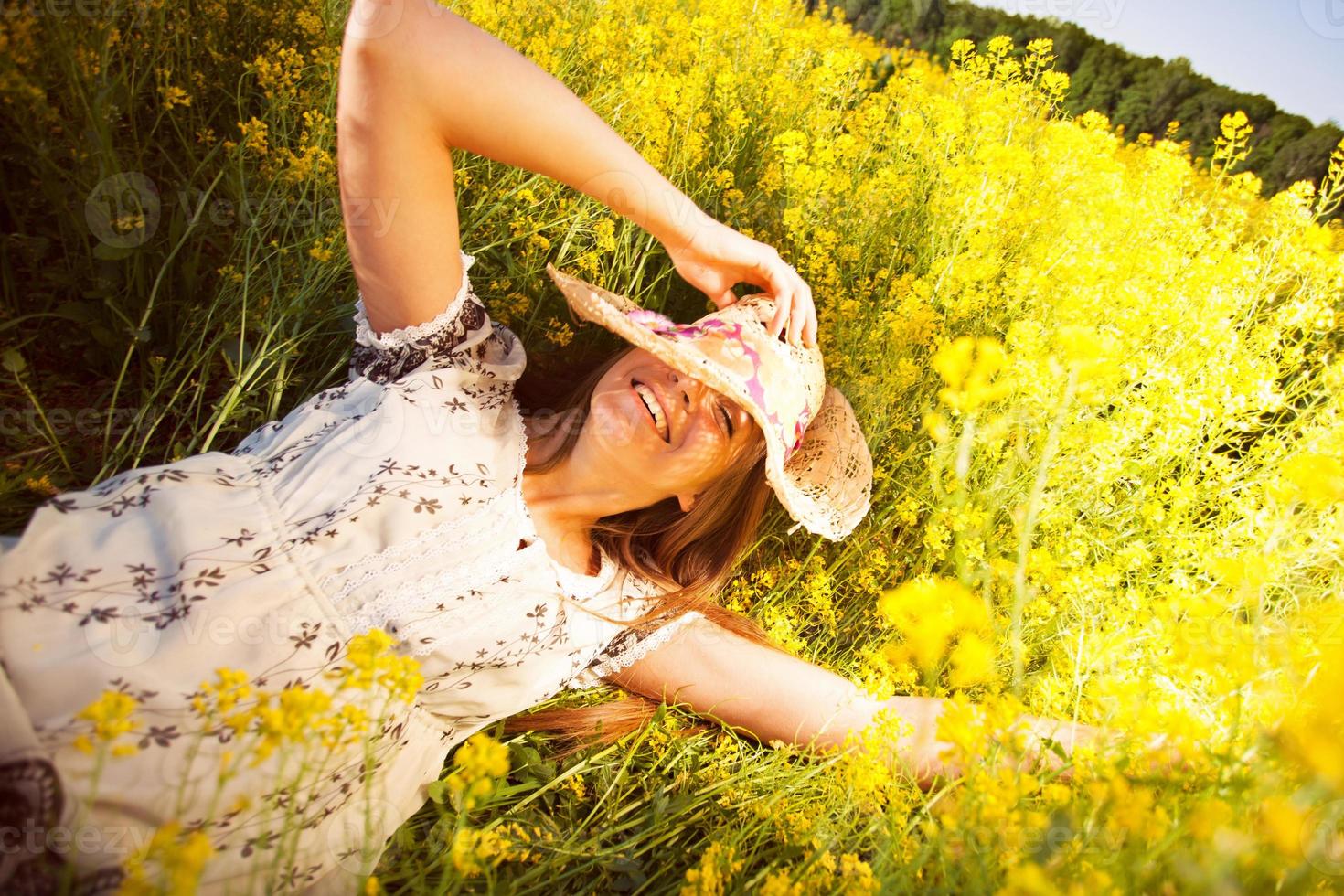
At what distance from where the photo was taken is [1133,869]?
2.44ft

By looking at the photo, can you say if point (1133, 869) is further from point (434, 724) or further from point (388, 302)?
point (388, 302)

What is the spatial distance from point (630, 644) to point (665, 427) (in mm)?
543

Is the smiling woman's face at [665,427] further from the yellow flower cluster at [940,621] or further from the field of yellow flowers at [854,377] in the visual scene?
the yellow flower cluster at [940,621]

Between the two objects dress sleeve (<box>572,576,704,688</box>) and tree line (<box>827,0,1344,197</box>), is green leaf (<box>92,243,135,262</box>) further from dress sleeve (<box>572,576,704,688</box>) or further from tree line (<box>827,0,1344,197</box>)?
tree line (<box>827,0,1344,197</box>)

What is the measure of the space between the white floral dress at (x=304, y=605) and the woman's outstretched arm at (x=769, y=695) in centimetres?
8

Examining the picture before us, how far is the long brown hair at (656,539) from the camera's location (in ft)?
5.94

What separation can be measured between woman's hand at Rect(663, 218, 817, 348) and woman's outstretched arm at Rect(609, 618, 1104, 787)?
755 mm

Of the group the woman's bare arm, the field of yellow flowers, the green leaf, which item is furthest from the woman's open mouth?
the green leaf

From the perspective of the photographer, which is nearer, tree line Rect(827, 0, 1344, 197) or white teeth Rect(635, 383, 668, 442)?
white teeth Rect(635, 383, 668, 442)

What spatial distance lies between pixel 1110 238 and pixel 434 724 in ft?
9.04

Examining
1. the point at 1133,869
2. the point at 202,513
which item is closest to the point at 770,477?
the point at 1133,869

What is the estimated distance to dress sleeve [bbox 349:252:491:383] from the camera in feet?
5.05

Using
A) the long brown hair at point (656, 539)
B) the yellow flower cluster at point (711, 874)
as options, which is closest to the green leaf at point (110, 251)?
the long brown hair at point (656, 539)

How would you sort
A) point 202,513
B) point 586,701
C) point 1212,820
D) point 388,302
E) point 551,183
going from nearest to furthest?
point 1212,820
point 202,513
point 388,302
point 586,701
point 551,183
